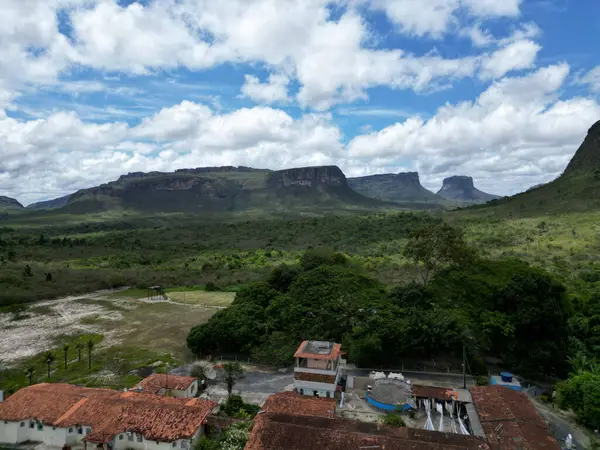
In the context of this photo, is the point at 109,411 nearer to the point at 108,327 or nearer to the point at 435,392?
the point at 435,392

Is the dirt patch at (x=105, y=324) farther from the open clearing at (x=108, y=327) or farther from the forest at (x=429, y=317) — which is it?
the forest at (x=429, y=317)

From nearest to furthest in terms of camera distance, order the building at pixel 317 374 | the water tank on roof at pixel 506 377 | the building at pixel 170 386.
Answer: the building at pixel 170 386, the building at pixel 317 374, the water tank on roof at pixel 506 377

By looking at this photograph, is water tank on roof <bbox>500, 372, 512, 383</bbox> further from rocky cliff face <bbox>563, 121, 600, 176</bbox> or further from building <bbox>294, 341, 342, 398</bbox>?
rocky cliff face <bbox>563, 121, 600, 176</bbox>

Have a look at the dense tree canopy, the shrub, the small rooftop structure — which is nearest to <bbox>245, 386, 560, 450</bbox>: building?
the shrub

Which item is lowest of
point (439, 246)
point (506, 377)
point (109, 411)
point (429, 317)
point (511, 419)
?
point (506, 377)

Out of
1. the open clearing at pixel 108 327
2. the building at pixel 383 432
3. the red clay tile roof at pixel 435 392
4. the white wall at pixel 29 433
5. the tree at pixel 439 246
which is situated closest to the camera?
the building at pixel 383 432

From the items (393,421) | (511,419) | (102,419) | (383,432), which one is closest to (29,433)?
(102,419)

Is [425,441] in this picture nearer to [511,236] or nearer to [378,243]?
[511,236]

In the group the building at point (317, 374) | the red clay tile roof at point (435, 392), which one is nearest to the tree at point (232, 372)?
the building at point (317, 374)
